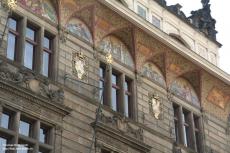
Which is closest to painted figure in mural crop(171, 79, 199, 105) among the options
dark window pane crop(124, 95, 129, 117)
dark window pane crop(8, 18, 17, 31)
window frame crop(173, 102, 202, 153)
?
window frame crop(173, 102, 202, 153)

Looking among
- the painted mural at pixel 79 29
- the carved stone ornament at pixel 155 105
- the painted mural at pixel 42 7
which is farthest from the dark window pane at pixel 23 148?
the carved stone ornament at pixel 155 105

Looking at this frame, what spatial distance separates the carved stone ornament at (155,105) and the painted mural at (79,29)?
11.9 feet

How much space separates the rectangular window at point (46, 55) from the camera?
20672mm

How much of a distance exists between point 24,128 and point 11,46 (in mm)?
2862

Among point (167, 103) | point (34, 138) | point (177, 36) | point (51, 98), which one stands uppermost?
point (177, 36)

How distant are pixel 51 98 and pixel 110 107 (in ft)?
9.87

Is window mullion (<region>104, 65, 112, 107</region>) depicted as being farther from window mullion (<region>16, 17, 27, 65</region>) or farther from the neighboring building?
window mullion (<region>16, 17, 27, 65</region>)

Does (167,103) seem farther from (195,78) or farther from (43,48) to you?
(43,48)

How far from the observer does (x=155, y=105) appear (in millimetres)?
24281

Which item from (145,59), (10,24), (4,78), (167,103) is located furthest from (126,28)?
(4,78)

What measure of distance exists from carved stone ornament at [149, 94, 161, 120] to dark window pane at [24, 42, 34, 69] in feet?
19.2

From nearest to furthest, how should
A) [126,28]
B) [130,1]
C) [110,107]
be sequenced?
[110,107]
[126,28]
[130,1]

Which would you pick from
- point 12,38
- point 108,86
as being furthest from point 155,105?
point 12,38

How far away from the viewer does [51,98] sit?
1978 centimetres
